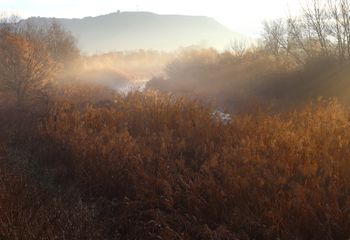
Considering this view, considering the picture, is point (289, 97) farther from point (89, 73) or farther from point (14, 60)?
point (89, 73)

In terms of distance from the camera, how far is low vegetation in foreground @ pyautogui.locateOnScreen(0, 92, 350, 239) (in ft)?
17.6

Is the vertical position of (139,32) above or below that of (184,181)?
above

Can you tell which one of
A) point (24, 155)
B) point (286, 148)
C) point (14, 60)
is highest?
point (14, 60)

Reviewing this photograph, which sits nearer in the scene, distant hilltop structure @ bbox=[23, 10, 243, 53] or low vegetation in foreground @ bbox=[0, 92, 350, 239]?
low vegetation in foreground @ bbox=[0, 92, 350, 239]

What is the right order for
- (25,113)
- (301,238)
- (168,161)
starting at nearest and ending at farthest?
1. (301,238)
2. (168,161)
3. (25,113)

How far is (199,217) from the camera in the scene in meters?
6.00

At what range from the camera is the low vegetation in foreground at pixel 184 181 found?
211 inches

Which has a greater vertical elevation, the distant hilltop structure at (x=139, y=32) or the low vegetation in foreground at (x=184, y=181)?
the distant hilltop structure at (x=139, y=32)

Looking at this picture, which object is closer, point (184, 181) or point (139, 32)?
point (184, 181)

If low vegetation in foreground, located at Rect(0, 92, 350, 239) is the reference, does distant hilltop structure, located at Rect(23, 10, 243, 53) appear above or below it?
above

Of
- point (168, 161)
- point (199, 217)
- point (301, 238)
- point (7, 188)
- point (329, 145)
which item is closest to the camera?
point (301, 238)

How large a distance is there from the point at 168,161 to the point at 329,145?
2.99 m

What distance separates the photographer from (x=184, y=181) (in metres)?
6.90

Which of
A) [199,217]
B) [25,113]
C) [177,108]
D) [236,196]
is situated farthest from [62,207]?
[25,113]
